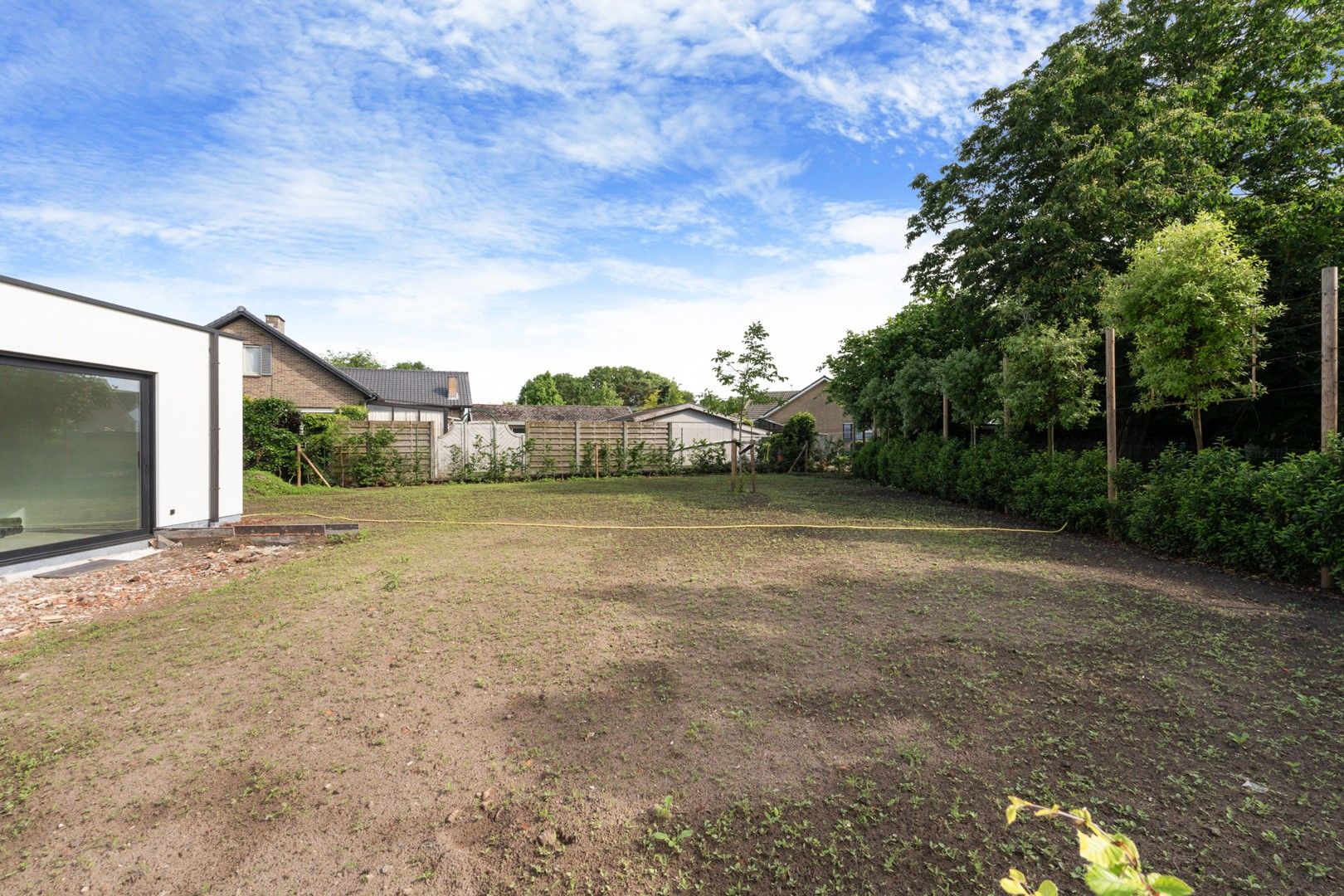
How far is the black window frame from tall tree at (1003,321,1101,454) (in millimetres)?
11320

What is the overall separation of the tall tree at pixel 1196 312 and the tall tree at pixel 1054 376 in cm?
161

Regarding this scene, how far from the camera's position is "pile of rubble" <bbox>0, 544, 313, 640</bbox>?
14.4 ft

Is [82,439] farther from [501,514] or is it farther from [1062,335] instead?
[1062,335]

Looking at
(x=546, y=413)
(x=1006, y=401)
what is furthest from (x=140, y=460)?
(x=546, y=413)

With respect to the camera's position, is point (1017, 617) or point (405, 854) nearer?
point (405, 854)

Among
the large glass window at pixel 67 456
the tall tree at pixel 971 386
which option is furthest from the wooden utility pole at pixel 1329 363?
the large glass window at pixel 67 456

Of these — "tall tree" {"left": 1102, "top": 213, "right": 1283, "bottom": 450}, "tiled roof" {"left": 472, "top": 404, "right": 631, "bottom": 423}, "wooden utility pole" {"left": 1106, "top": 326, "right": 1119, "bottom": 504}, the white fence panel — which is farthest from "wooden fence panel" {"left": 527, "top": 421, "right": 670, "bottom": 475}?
"tiled roof" {"left": 472, "top": 404, "right": 631, "bottom": 423}

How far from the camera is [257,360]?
68.0 ft

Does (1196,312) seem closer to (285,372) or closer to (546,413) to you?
(285,372)

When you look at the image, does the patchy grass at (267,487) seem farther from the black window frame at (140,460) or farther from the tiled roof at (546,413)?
the tiled roof at (546,413)

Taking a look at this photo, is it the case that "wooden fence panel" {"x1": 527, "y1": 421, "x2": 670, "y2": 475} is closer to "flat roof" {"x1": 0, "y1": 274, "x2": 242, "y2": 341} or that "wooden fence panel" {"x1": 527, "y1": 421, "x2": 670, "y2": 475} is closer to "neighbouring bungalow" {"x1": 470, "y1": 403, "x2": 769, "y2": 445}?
"neighbouring bungalow" {"x1": 470, "y1": 403, "x2": 769, "y2": 445}

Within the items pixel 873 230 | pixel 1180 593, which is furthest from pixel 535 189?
pixel 1180 593

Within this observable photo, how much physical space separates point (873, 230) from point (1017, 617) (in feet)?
33.1

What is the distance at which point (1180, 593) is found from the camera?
5.02 m
